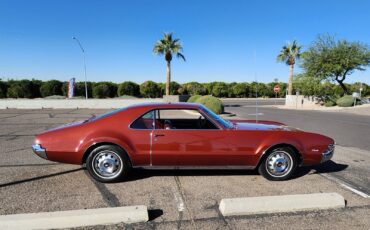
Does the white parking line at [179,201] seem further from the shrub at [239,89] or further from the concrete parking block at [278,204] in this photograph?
the shrub at [239,89]

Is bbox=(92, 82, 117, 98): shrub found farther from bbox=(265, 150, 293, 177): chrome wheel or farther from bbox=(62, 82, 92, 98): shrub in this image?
bbox=(265, 150, 293, 177): chrome wheel

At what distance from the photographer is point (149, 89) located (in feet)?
168

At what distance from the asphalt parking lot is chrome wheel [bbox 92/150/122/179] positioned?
18 centimetres

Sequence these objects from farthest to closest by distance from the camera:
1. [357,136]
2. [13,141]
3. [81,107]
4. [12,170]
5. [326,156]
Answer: [81,107]
[357,136]
[13,141]
[12,170]
[326,156]

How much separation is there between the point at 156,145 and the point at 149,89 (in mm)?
47338

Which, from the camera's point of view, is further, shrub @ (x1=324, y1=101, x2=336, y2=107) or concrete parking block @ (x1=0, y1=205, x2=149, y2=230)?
shrub @ (x1=324, y1=101, x2=336, y2=107)

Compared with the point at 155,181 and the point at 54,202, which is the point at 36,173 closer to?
the point at 54,202

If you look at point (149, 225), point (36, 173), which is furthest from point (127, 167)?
point (36, 173)

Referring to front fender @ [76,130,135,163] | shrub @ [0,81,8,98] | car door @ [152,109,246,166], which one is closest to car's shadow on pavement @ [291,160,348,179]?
car door @ [152,109,246,166]

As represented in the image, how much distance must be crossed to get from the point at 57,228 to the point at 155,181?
1893 millimetres

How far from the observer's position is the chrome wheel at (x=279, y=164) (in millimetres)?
4883

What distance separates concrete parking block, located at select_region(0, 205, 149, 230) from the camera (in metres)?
3.22

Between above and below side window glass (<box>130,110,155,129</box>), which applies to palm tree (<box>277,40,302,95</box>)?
above

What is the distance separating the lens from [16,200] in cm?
401
